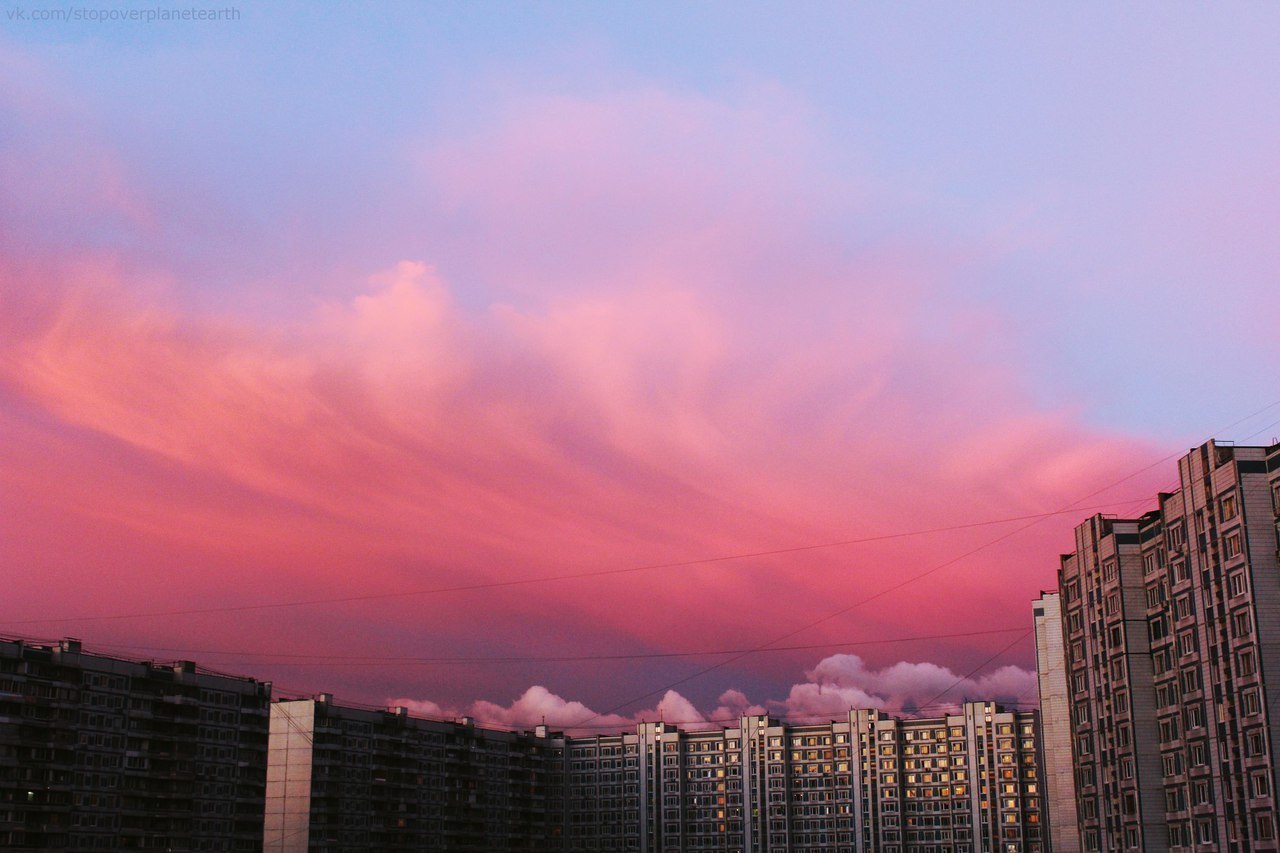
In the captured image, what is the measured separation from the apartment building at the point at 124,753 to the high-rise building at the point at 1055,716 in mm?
107357

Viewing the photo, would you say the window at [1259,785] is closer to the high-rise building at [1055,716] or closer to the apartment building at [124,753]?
the high-rise building at [1055,716]

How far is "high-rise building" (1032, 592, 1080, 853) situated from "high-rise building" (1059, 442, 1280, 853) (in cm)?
1667

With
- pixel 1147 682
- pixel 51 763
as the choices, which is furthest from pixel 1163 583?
pixel 51 763

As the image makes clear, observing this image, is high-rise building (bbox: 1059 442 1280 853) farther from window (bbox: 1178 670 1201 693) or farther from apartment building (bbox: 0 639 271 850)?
apartment building (bbox: 0 639 271 850)

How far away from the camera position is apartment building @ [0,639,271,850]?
162125 millimetres

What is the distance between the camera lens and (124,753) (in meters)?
175

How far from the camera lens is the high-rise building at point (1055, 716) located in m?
147

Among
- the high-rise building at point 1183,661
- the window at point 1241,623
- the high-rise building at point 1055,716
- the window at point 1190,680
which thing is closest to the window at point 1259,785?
the high-rise building at point 1183,661

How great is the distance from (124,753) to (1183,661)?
128m

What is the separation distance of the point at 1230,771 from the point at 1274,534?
1813 cm

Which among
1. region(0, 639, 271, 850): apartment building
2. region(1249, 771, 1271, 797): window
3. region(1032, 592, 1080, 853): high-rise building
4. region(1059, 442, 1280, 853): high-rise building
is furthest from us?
region(0, 639, 271, 850): apartment building

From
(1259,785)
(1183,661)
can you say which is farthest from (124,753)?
(1259,785)

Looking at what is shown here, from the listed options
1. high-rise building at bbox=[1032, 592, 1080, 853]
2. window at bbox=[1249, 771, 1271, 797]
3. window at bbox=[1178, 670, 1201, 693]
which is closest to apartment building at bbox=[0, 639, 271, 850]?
high-rise building at bbox=[1032, 592, 1080, 853]

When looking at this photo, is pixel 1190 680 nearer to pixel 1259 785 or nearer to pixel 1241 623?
pixel 1241 623
